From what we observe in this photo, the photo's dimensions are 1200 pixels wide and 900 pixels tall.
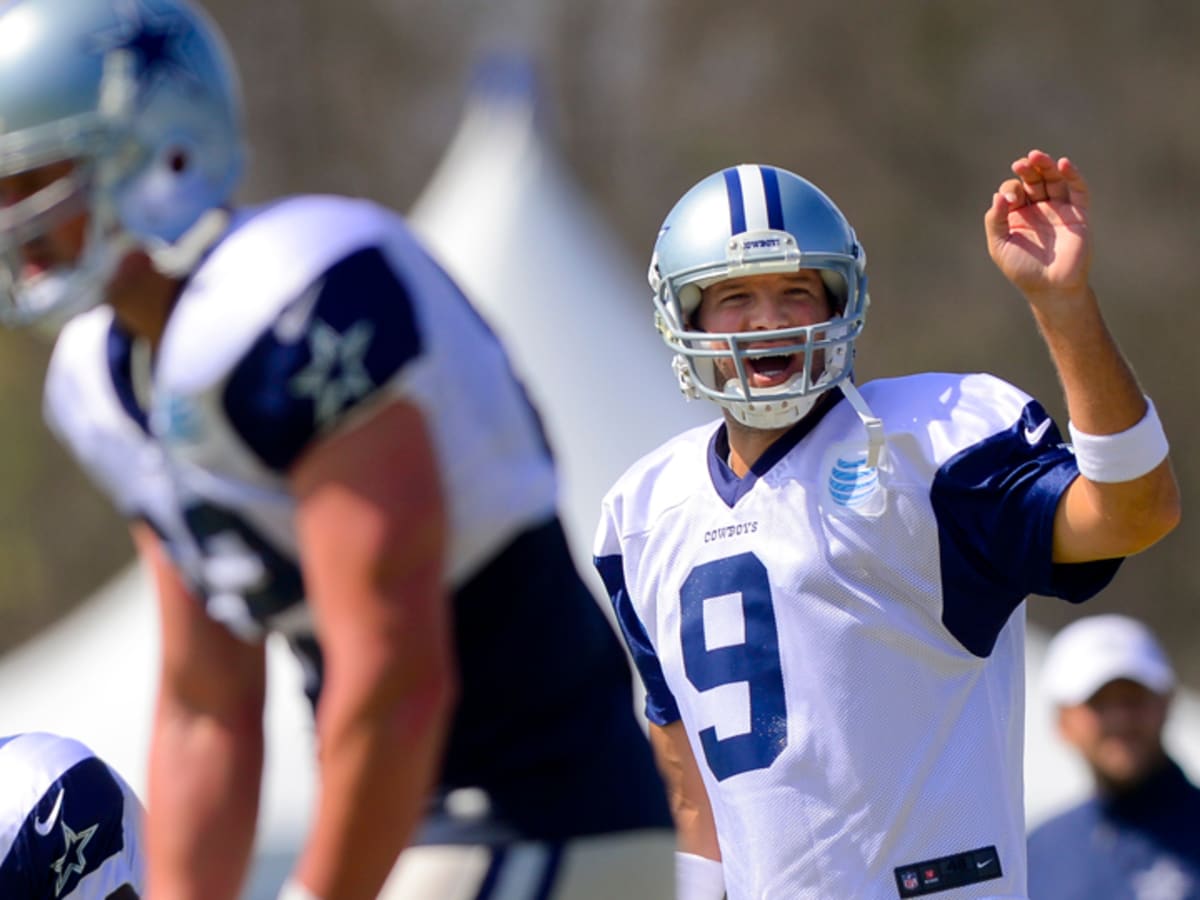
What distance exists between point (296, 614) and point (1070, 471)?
830 millimetres

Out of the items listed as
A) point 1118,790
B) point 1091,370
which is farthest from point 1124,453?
point 1118,790

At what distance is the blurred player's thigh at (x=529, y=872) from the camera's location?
202cm

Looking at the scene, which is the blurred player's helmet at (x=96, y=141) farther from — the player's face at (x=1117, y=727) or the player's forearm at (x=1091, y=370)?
the player's face at (x=1117, y=727)

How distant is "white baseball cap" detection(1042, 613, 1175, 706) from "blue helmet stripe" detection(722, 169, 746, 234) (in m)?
2.46

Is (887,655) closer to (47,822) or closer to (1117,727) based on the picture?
(47,822)

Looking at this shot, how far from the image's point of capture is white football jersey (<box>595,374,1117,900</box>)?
2.27 meters

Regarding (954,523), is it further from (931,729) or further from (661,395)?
(661,395)

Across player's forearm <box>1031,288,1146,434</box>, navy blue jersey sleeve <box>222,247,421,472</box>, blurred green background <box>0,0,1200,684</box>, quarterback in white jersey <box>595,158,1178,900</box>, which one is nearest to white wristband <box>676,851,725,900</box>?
quarterback in white jersey <box>595,158,1178,900</box>

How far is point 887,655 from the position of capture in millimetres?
2305

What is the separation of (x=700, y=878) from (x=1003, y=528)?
61 cm

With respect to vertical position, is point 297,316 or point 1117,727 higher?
point 297,316

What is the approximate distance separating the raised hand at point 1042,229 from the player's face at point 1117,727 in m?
2.47

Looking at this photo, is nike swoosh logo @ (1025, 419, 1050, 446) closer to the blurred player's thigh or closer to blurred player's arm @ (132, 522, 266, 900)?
the blurred player's thigh

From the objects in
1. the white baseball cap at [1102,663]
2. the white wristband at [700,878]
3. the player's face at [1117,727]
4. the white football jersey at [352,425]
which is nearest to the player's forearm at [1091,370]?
the white football jersey at [352,425]
